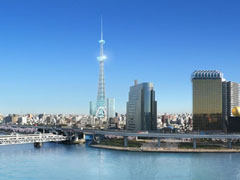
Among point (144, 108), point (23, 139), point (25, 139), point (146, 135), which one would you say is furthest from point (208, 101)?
point (23, 139)

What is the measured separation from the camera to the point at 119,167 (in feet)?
89.6

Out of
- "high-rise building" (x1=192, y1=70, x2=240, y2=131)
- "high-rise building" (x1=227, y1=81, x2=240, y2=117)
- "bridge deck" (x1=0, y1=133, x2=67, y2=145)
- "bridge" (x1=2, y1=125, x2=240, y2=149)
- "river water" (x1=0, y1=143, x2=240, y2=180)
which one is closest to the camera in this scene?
"river water" (x1=0, y1=143, x2=240, y2=180)

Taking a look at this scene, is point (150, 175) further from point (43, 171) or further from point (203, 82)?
point (203, 82)

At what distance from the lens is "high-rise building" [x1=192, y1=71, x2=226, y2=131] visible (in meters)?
61.8

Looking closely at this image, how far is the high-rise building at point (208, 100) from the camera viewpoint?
61.8 m

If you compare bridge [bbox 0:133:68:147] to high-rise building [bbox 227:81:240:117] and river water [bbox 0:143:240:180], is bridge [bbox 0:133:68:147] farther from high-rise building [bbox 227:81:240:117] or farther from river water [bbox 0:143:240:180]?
high-rise building [bbox 227:81:240:117]

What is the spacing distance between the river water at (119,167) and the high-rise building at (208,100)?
2960 centimetres

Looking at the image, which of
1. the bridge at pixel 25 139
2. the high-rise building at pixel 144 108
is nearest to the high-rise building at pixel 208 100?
the high-rise building at pixel 144 108

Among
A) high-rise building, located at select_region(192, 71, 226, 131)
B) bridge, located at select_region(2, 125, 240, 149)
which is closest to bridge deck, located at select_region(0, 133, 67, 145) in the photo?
bridge, located at select_region(2, 125, 240, 149)

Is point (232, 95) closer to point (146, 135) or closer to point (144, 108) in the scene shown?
point (144, 108)

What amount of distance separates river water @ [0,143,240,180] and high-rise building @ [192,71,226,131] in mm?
29597

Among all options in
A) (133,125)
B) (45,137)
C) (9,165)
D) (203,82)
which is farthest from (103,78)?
(9,165)

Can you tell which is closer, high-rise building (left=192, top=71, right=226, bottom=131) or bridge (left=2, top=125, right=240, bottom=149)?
bridge (left=2, top=125, right=240, bottom=149)

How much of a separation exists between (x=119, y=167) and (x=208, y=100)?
40.6 meters
